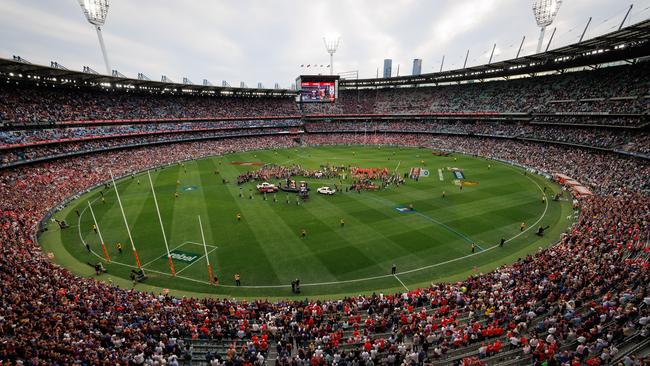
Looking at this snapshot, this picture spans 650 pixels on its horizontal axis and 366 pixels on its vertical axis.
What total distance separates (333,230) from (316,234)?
73.1 inches

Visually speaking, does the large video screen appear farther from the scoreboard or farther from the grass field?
the grass field

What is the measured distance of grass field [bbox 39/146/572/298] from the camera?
74.5 feet

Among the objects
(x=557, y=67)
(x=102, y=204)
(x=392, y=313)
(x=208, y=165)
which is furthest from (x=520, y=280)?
(x=557, y=67)

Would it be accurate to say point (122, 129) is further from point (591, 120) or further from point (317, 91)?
point (591, 120)

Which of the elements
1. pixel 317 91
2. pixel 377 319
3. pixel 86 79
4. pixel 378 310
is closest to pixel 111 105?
pixel 86 79

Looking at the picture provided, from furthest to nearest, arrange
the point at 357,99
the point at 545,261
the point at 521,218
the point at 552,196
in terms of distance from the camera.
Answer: the point at 357,99
the point at 552,196
the point at 521,218
the point at 545,261

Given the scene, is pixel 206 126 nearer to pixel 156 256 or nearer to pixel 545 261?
pixel 156 256

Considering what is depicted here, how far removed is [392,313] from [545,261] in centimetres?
1135

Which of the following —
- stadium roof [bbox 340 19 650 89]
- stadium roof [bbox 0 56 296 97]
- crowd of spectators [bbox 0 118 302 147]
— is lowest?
crowd of spectators [bbox 0 118 302 147]

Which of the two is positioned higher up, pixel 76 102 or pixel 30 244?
pixel 76 102

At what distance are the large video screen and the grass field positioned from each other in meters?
47.1

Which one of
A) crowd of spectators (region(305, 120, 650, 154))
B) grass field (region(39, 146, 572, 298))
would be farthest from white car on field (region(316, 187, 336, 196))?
crowd of spectators (region(305, 120, 650, 154))

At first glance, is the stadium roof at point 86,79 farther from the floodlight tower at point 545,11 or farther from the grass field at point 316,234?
the floodlight tower at point 545,11

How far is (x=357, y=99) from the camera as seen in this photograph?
10712 cm
